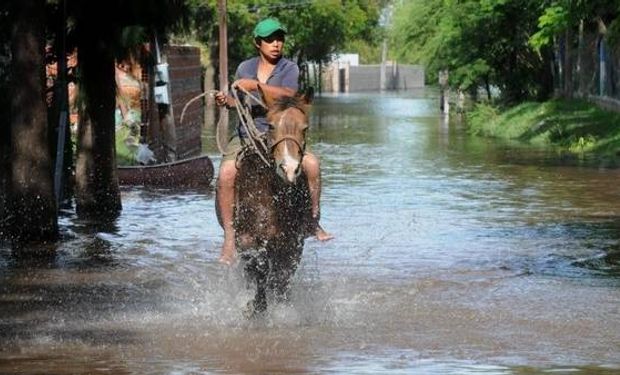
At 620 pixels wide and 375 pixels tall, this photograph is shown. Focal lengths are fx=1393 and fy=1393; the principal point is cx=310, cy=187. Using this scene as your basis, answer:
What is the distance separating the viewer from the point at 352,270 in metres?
13.0

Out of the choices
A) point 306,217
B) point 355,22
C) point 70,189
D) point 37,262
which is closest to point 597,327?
point 306,217

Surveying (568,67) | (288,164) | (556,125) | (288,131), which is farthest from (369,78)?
(288,164)

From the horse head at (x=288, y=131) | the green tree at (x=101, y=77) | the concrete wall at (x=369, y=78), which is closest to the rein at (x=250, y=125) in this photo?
the horse head at (x=288, y=131)

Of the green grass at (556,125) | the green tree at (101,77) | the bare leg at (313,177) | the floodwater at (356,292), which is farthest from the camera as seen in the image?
the green grass at (556,125)

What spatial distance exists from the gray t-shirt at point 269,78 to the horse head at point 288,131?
269 mm

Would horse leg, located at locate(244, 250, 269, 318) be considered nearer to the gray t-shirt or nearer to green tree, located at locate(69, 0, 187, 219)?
the gray t-shirt

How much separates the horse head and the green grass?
1889 cm

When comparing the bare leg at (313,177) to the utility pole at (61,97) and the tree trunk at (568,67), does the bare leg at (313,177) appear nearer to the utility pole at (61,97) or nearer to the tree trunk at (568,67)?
the utility pole at (61,97)

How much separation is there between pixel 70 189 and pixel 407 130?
25329 mm

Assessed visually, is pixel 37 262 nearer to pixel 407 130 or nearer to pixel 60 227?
pixel 60 227

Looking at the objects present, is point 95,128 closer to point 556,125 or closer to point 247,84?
point 247,84

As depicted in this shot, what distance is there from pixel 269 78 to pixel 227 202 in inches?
38.0

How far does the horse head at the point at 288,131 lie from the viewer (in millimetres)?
9047

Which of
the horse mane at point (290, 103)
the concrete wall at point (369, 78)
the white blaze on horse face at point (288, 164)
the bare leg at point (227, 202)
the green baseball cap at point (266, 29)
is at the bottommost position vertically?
the concrete wall at point (369, 78)
